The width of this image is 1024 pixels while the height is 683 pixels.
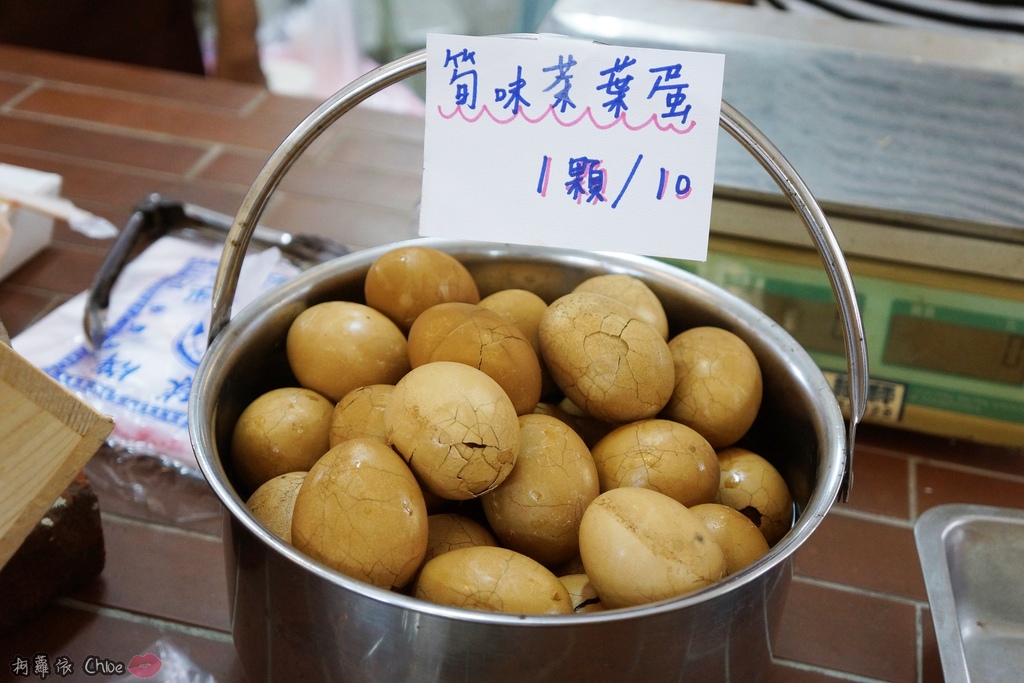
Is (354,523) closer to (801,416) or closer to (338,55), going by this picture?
(801,416)

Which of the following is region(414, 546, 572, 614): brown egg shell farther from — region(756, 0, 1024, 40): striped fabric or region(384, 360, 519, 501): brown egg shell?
region(756, 0, 1024, 40): striped fabric

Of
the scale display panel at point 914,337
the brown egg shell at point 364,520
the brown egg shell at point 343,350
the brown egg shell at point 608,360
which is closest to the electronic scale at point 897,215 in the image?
the scale display panel at point 914,337

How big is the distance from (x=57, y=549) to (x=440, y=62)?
16.4 inches

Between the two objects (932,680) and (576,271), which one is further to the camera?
(576,271)

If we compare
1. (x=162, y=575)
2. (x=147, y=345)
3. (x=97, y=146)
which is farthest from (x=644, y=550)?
(x=97, y=146)

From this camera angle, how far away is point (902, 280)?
30.5 inches

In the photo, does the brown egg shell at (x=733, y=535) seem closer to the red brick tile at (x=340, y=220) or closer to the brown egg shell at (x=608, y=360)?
the brown egg shell at (x=608, y=360)

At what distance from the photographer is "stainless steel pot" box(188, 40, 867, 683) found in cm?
42

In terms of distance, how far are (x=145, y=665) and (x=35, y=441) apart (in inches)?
9.8

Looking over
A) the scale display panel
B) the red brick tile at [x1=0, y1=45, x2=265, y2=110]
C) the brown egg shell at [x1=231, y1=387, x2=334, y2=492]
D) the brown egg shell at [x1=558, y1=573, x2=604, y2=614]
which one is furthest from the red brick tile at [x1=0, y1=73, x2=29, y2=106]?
the brown egg shell at [x1=558, y1=573, x2=604, y2=614]

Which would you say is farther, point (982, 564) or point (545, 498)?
point (982, 564)

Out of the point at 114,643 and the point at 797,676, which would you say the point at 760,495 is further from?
the point at 114,643

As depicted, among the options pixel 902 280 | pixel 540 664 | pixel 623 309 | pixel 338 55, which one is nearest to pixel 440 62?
pixel 623 309

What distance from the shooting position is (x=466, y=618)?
403 mm
